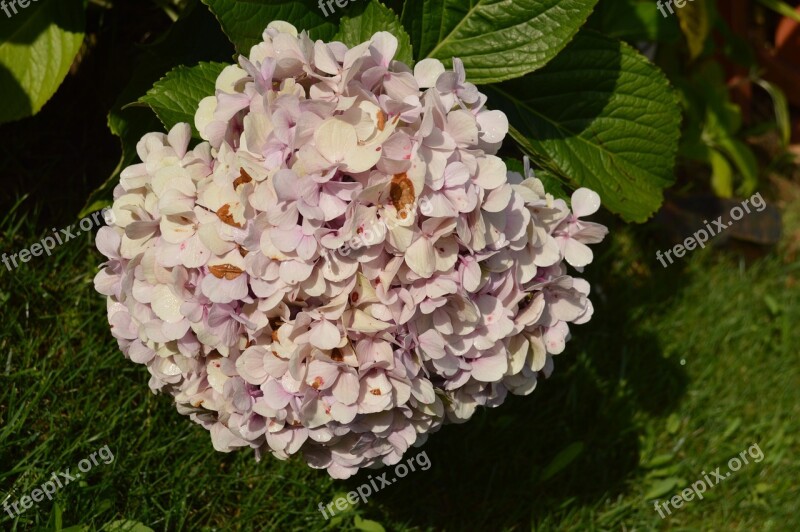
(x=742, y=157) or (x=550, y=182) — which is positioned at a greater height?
(x=550, y=182)

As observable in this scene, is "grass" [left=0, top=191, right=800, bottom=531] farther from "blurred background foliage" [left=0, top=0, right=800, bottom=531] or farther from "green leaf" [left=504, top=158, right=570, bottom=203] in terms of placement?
"green leaf" [left=504, top=158, right=570, bottom=203]

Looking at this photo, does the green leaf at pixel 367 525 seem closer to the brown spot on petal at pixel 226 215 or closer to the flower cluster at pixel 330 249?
the flower cluster at pixel 330 249

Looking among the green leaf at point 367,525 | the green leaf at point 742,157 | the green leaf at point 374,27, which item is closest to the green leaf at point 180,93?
the green leaf at point 374,27

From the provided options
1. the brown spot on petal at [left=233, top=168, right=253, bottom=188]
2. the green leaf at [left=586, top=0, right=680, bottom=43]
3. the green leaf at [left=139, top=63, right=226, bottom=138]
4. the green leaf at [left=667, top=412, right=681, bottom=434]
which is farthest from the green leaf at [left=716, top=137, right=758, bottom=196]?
the brown spot on petal at [left=233, top=168, right=253, bottom=188]

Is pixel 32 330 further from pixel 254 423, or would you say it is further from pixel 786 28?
pixel 786 28

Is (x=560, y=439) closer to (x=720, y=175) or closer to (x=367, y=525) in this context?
(x=367, y=525)

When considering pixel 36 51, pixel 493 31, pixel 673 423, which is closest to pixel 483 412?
pixel 673 423
